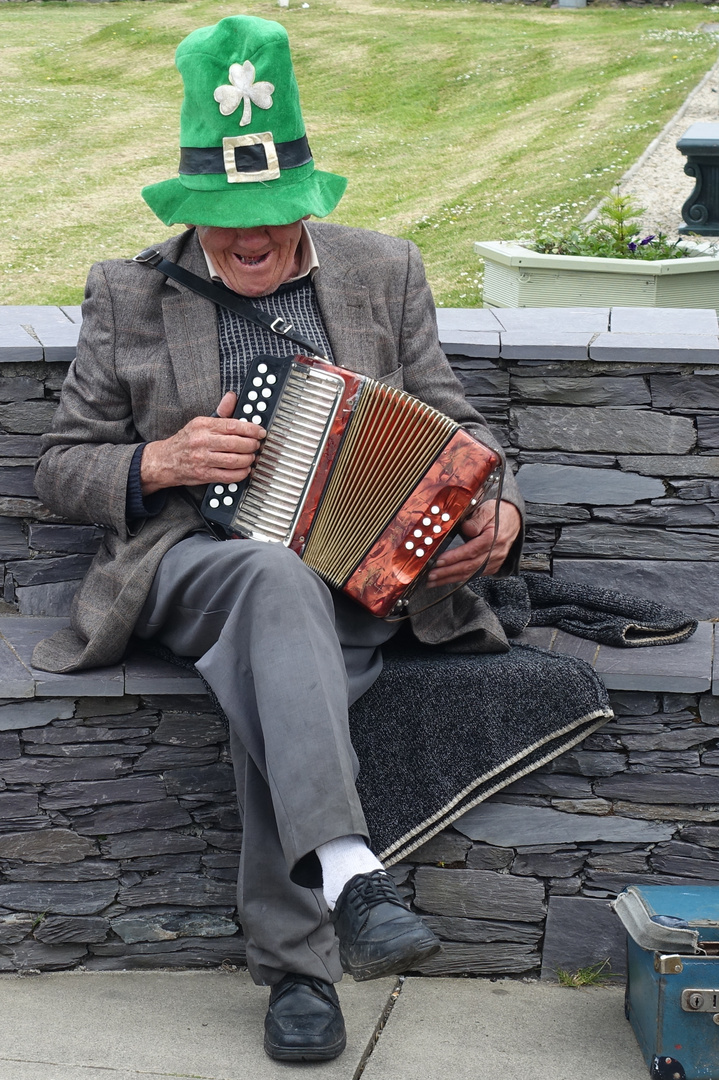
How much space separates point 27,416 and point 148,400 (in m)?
0.51

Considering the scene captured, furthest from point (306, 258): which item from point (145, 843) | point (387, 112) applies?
point (387, 112)

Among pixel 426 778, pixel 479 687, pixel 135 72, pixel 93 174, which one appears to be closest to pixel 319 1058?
pixel 426 778

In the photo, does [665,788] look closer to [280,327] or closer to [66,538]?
[280,327]

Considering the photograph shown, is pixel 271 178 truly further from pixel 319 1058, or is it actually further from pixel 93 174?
pixel 93 174

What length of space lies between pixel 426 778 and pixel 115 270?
1331 millimetres

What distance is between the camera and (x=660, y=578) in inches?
127

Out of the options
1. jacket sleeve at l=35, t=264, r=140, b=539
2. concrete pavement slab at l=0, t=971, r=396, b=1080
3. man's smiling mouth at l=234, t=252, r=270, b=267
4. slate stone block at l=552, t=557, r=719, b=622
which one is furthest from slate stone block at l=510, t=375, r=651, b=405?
concrete pavement slab at l=0, t=971, r=396, b=1080

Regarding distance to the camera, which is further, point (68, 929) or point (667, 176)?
point (667, 176)

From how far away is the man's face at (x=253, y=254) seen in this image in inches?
104

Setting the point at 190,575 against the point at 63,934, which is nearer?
the point at 190,575

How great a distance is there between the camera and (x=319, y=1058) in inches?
92.5

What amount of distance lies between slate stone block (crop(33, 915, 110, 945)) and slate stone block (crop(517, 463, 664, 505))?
1515 mm

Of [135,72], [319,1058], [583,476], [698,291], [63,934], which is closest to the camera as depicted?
[319,1058]

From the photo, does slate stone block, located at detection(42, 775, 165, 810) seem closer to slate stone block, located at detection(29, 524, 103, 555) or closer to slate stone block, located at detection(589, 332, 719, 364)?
slate stone block, located at detection(29, 524, 103, 555)
